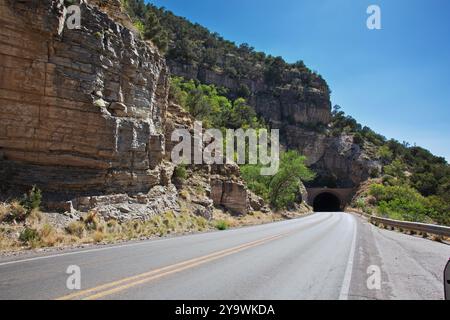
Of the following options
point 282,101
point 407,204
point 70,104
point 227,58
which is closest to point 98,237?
point 70,104

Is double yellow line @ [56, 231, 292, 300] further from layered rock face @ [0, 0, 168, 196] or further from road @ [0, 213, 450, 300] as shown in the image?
layered rock face @ [0, 0, 168, 196]

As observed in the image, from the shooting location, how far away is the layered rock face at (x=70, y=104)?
14570 mm

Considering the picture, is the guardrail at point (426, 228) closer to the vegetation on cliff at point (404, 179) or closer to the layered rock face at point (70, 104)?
the vegetation on cliff at point (404, 179)

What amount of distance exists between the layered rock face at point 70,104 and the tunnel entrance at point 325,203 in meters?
84.7

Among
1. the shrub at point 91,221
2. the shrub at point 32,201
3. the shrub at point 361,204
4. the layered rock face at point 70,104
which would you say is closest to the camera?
the shrub at point 32,201

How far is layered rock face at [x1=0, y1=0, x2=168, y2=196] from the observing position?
1457 centimetres

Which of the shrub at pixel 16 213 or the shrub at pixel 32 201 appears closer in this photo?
the shrub at pixel 16 213

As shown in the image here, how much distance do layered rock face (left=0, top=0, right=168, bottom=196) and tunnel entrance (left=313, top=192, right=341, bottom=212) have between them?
84.7 m

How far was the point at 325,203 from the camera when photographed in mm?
102188

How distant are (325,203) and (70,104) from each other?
94.8m

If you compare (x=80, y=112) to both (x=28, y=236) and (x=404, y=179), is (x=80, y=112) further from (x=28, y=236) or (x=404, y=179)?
(x=404, y=179)

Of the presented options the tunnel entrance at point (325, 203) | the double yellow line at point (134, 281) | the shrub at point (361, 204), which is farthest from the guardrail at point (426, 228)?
the tunnel entrance at point (325, 203)

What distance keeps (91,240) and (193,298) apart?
886 cm

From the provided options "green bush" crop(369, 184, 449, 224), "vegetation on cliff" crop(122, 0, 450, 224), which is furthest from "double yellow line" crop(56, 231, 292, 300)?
"vegetation on cliff" crop(122, 0, 450, 224)
